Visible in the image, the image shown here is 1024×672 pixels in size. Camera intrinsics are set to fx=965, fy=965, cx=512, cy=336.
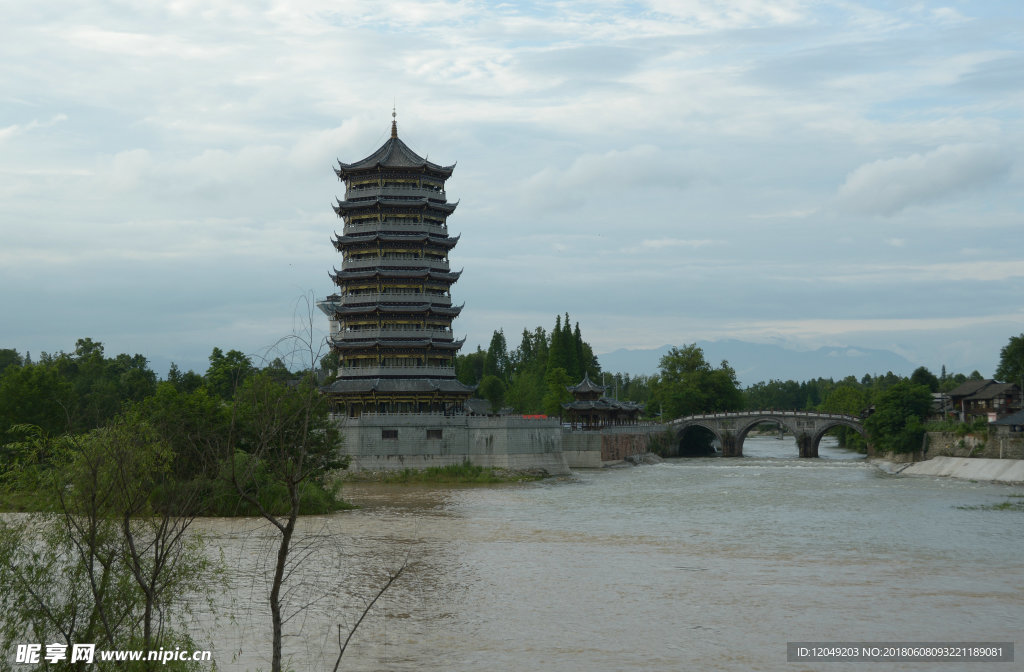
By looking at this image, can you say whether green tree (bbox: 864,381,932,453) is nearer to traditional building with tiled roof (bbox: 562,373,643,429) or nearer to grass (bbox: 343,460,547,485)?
traditional building with tiled roof (bbox: 562,373,643,429)

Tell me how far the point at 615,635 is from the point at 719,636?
8.23ft

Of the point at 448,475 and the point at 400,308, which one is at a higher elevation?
the point at 400,308

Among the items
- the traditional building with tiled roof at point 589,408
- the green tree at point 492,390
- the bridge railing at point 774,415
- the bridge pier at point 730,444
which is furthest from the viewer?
the green tree at point 492,390

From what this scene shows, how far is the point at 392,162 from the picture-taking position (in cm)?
7600

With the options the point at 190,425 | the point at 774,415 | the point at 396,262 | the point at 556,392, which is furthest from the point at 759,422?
the point at 190,425

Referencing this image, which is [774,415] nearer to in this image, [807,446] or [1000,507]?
[807,446]

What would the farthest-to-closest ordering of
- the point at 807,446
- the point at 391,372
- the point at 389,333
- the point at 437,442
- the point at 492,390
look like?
the point at 492,390 < the point at 807,446 < the point at 389,333 < the point at 391,372 < the point at 437,442

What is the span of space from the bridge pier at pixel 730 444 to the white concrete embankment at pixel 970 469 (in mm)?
26912

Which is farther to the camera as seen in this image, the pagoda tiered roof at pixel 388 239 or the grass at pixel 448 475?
the pagoda tiered roof at pixel 388 239

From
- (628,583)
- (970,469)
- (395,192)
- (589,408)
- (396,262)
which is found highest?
(395,192)

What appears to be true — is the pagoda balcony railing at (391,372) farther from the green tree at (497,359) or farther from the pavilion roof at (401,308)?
the green tree at (497,359)

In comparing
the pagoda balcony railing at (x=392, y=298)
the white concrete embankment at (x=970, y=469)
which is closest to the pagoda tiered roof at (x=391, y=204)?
the pagoda balcony railing at (x=392, y=298)

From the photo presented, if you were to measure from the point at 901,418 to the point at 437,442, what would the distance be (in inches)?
1626

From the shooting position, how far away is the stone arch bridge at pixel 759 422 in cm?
10100
